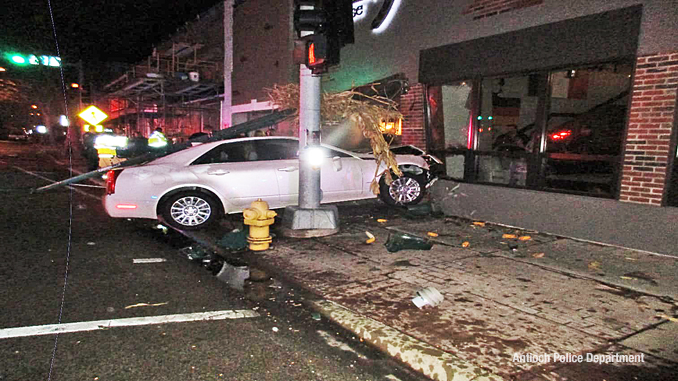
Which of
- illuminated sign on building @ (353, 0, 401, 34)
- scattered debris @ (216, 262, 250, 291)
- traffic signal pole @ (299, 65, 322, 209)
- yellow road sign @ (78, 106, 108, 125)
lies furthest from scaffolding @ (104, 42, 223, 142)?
scattered debris @ (216, 262, 250, 291)

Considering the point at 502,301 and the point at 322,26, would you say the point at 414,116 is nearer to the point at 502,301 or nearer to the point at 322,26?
the point at 322,26

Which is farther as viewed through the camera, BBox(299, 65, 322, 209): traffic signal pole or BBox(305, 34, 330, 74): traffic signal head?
BBox(299, 65, 322, 209): traffic signal pole

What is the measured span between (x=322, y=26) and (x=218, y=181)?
3120 millimetres

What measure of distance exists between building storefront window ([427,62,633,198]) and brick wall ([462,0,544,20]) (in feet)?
3.89

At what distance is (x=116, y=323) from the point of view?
4039mm

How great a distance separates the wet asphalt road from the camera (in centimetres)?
331

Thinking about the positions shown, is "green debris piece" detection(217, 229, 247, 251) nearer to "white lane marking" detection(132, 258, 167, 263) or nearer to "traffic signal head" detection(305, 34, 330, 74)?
"white lane marking" detection(132, 258, 167, 263)

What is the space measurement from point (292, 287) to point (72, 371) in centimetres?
235

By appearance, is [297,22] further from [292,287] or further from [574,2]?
[574,2]

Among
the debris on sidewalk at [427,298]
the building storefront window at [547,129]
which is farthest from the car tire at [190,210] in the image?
the building storefront window at [547,129]

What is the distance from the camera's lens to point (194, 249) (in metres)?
6.64

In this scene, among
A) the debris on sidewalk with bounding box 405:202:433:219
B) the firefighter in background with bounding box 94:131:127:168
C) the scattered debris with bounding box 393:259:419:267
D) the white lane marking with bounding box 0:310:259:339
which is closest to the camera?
the white lane marking with bounding box 0:310:259:339

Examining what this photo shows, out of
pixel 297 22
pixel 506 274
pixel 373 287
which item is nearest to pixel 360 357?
pixel 373 287

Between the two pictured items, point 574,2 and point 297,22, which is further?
point 574,2
